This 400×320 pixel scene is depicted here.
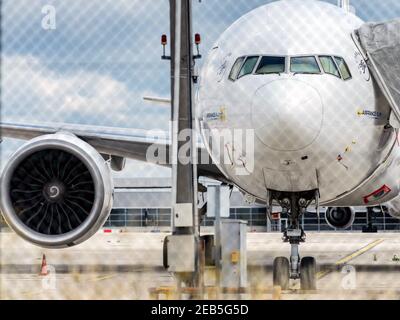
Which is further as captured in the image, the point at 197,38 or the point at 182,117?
the point at 197,38

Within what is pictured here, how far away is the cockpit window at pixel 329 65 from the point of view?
7941 millimetres

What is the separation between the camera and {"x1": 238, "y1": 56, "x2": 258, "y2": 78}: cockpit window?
8.04 meters

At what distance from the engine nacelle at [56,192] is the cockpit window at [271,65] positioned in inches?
111

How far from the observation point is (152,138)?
1214cm

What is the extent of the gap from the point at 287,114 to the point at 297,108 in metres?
0.13

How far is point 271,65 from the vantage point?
25.8 ft

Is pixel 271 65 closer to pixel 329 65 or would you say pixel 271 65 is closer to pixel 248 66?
pixel 248 66

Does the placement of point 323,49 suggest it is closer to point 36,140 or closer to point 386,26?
point 386,26

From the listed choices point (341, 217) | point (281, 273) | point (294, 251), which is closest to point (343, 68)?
point (294, 251)

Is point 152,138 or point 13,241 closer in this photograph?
point 13,241

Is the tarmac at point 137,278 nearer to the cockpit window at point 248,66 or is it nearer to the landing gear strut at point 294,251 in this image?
the landing gear strut at point 294,251
